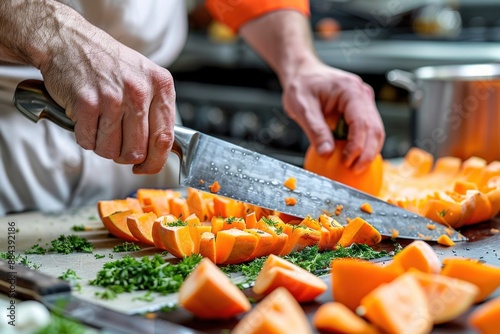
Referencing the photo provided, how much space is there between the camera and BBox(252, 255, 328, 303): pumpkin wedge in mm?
1203

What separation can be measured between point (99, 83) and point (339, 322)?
2.21 feet

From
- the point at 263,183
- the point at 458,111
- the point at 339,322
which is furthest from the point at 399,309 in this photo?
the point at 458,111

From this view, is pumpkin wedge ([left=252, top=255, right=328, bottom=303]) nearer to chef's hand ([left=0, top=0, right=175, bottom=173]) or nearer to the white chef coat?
chef's hand ([left=0, top=0, right=175, bottom=173])

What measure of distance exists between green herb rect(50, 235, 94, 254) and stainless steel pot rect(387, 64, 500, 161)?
47.7 inches

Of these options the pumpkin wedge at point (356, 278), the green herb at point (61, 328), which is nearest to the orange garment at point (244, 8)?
the pumpkin wedge at point (356, 278)

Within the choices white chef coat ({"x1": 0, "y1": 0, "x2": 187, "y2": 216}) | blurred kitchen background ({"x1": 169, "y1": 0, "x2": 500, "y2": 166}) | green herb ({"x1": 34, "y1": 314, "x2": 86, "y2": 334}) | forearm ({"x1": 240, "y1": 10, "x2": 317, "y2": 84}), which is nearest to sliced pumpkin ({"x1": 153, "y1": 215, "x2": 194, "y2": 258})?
green herb ({"x1": 34, "y1": 314, "x2": 86, "y2": 334})

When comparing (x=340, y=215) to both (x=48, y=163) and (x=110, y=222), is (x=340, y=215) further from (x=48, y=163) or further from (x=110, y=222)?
(x=48, y=163)

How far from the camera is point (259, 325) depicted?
0.98 metres

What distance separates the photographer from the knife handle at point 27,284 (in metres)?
1.14

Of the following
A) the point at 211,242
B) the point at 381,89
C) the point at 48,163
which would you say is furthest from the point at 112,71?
the point at 381,89

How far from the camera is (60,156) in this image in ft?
6.88

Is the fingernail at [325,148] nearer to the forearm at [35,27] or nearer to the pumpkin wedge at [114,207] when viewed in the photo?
the pumpkin wedge at [114,207]

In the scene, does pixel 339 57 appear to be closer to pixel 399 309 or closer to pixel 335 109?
pixel 335 109

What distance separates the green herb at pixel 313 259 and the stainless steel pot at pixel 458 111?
929 mm
